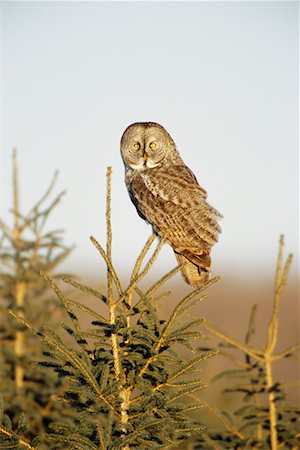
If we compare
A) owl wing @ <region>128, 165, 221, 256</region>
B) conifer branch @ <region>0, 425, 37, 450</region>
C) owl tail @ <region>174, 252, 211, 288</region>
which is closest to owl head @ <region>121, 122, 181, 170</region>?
owl wing @ <region>128, 165, 221, 256</region>

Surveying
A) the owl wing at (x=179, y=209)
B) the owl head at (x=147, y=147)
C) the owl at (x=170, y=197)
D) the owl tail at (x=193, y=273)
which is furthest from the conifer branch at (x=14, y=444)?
the owl head at (x=147, y=147)

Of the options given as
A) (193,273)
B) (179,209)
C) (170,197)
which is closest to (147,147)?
(170,197)

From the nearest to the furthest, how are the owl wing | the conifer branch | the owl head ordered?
the conifer branch, the owl wing, the owl head

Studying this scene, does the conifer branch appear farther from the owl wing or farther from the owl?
the owl wing

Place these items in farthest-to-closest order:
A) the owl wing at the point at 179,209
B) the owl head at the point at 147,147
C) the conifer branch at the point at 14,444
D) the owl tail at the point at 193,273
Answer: the owl head at the point at 147,147
the owl tail at the point at 193,273
the owl wing at the point at 179,209
the conifer branch at the point at 14,444

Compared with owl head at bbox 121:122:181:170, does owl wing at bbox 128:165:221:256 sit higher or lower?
lower

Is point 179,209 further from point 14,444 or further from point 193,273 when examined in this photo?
point 14,444

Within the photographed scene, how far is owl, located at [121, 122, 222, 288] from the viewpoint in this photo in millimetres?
5199

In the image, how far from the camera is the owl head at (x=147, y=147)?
242 inches

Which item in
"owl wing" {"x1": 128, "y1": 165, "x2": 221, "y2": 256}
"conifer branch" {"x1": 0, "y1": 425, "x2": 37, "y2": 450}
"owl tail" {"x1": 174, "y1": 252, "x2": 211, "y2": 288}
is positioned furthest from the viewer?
"owl tail" {"x1": 174, "y1": 252, "x2": 211, "y2": 288}

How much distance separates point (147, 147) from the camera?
20.2ft

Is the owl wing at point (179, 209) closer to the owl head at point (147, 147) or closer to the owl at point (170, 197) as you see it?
the owl at point (170, 197)

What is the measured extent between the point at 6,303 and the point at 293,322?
175ft

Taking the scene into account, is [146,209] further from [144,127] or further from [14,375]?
[14,375]
